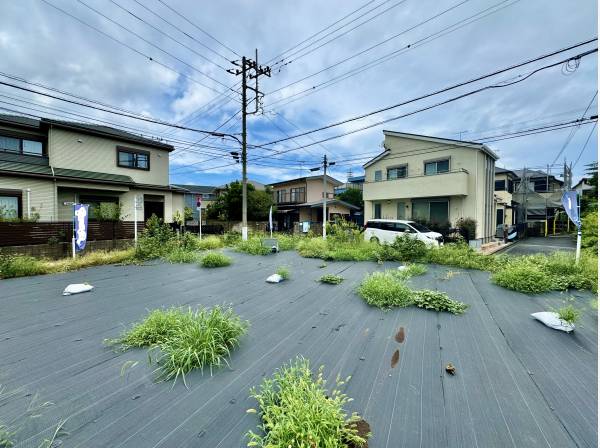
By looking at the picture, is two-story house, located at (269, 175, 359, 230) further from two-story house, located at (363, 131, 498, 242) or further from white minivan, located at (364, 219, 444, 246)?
white minivan, located at (364, 219, 444, 246)

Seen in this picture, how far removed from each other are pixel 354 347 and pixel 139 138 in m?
14.8

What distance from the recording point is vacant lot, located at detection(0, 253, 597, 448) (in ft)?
4.59

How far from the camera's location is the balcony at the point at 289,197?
23.6 meters

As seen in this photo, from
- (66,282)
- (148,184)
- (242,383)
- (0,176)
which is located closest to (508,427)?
(242,383)

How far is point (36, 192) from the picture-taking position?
30.1 feet

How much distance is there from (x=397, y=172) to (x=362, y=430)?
14.9 metres

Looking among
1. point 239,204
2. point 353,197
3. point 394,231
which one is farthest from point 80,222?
point 353,197

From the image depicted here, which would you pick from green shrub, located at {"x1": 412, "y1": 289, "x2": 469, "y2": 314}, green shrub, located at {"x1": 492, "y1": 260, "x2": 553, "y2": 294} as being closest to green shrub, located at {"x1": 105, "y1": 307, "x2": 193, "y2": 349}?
green shrub, located at {"x1": 412, "y1": 289, "x2": 469, "y2": 314}

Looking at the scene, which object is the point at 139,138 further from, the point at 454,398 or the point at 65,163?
the point at 454,398

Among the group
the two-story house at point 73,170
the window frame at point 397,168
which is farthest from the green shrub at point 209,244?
the window frame at point 397,168

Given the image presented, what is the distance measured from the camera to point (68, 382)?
1.79m

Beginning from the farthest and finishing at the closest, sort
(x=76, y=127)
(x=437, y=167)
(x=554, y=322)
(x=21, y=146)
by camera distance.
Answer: (x=437, y=167) < (x=76, y=127) < (x=21, y=146) < (x=554, y=322)

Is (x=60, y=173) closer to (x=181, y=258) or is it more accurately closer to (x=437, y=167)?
(x=181, y=258)

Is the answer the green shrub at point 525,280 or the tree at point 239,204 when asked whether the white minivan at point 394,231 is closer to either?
the green shrub at point 525,280
